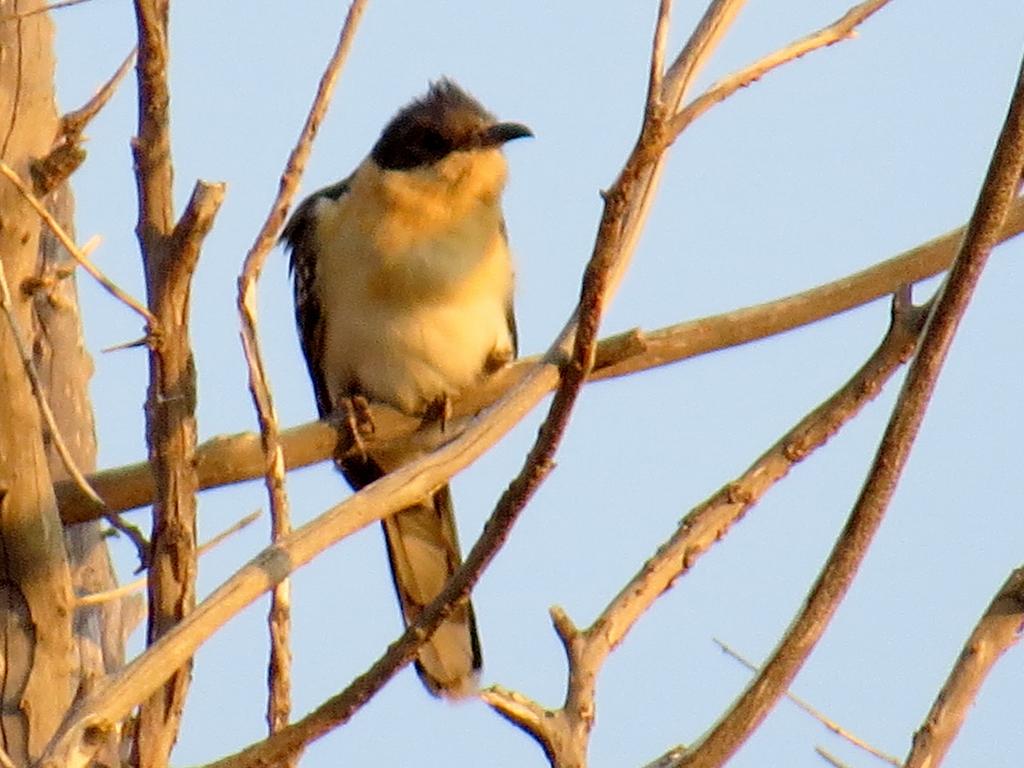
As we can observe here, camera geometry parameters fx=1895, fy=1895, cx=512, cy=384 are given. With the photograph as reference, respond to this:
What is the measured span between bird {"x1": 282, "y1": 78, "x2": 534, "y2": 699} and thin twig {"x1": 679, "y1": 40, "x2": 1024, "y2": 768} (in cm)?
262

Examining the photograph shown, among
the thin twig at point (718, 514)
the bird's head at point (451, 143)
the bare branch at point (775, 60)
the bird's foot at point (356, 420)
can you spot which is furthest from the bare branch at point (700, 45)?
the bird's head at point (451, 143)

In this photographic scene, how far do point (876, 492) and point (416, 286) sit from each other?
9.88ft

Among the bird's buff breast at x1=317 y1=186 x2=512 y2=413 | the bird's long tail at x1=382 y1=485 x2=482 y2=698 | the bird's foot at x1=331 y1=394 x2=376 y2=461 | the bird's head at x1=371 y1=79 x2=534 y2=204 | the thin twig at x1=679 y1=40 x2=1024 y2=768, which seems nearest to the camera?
the thin twig at x1=679 y1=40 x2=1024 y2=768

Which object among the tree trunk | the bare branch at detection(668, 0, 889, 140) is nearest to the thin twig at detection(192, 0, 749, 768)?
the bare branch at detection(668, 0, 889, 140)

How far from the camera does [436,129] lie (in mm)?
5652

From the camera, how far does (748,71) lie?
271 centimetres

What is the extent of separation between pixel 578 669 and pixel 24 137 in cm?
203

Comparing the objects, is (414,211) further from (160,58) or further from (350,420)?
(160,58)

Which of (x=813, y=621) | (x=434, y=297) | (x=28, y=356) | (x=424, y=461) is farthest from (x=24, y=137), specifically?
(x=813, y=621)

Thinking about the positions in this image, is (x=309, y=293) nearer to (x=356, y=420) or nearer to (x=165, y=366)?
(x=356, y=420)

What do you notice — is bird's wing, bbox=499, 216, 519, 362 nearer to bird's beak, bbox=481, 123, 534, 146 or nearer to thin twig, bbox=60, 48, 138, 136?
bird's beak, bbox=481, 123, 534, 146

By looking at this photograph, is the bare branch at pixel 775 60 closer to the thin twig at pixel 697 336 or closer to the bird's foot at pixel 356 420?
the thin twig at pixel 697 336

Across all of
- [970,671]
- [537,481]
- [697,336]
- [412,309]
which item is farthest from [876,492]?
[412,309]

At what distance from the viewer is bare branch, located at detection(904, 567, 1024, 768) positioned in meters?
2.55
